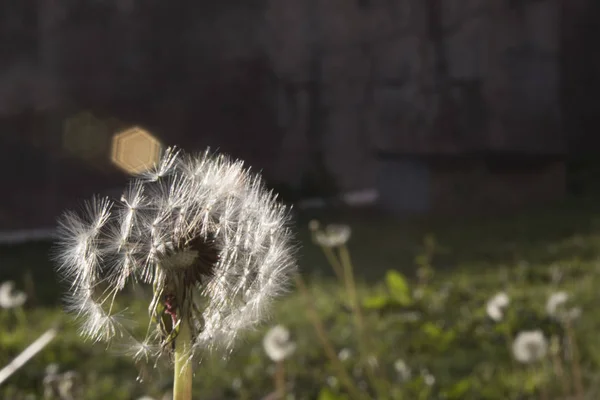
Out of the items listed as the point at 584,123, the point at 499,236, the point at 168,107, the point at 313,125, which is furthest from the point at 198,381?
the point at 584,123

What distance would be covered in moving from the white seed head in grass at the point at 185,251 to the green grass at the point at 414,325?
38.8 inches

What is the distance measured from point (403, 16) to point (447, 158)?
4.23 feet

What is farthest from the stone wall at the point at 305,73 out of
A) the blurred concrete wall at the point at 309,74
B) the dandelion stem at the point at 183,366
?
the dandelion stem at the point at 183,366

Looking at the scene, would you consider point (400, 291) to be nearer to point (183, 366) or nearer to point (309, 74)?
point (183, 366)

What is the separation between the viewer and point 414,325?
309 cm

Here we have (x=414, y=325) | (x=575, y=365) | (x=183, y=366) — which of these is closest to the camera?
(x=183, y=366)

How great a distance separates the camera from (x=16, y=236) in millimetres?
5844

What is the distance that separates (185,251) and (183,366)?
0.06 metres

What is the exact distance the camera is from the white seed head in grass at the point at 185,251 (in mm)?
456

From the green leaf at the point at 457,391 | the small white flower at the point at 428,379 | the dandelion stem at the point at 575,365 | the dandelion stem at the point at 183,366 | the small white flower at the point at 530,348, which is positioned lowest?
the small white flower at the point at 428,379

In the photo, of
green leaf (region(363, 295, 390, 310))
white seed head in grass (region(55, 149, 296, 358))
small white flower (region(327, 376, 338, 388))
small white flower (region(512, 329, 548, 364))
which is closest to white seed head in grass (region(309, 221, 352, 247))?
small white flower (region(512, 329, 548, 364))

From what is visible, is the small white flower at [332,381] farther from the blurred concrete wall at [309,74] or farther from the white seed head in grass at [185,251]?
the blurred concrete wall at [309,74]

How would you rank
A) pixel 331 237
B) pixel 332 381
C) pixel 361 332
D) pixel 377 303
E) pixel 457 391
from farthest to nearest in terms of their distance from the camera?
1. pixel 377 303
2. pixel 332 381
3. pixel 457 391
4. pixel 331 237
5. pixel 361 332

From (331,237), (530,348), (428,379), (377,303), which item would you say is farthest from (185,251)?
(377,303)
